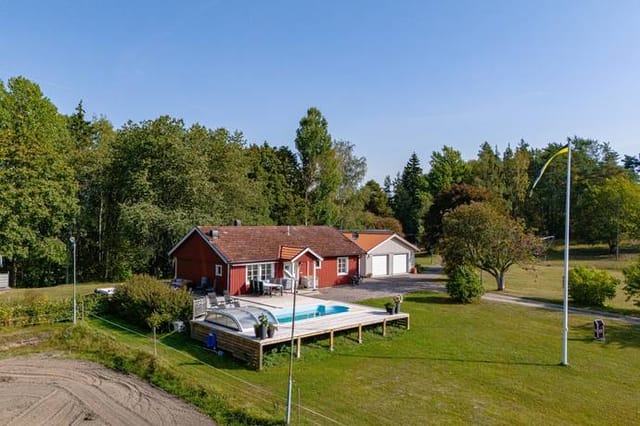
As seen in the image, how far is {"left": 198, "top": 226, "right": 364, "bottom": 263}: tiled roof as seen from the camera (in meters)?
24.1

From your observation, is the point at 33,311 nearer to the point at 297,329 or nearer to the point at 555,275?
the point at 297,329

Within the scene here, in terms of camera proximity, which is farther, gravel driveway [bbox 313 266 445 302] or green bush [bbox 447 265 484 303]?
gravel driveway [bbox 313 266 445 302]

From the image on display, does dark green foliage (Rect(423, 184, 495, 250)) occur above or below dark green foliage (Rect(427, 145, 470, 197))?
below

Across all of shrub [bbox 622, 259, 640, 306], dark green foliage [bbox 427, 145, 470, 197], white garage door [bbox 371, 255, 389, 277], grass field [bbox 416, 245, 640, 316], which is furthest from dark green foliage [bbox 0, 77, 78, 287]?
dark green foliage [bbox 427, 145, 470, 197]

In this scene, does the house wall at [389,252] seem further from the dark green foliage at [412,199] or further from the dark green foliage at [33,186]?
the dark green foliage at [412,199]

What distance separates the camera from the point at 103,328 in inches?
673

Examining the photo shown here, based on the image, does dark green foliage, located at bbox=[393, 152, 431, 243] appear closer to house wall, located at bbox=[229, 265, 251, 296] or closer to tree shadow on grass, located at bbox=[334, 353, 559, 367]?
house wall, located at bbox=[229, 265, 251, 296]

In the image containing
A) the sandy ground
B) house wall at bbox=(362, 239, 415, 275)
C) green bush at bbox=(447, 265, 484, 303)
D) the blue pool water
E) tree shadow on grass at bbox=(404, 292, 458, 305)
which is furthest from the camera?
house wall at bbox=(362, 239, 415, 275)

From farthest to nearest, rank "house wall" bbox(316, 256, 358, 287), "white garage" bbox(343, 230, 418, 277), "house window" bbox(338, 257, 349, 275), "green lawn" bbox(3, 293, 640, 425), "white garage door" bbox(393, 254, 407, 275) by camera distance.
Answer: "white garage door" bbox(393, 254, 407, 275) → "white garage" bbox(343, 230, 418, 277) → "house window" bbox(338, 257, 349, 275) → "house wall" bbox(316, 256, 358, 287) → "green lawn" bbox(3, 293, 640, 425)

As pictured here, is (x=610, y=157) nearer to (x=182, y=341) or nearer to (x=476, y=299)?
(x=476, y=299)

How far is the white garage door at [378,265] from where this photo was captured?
108 feet

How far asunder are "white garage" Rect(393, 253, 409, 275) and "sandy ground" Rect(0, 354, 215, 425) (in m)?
24.7

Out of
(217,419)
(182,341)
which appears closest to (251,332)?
(182,341)

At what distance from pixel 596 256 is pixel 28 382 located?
188 ft
